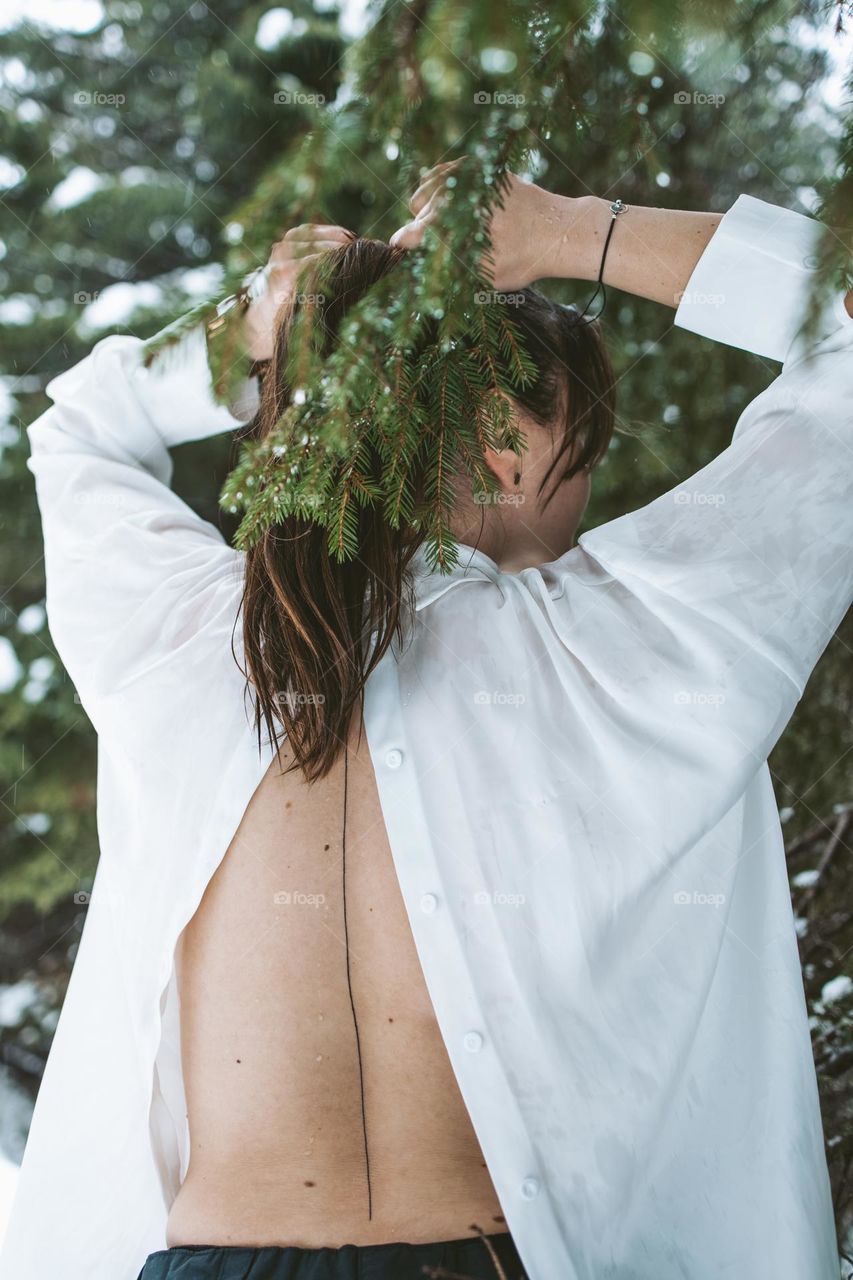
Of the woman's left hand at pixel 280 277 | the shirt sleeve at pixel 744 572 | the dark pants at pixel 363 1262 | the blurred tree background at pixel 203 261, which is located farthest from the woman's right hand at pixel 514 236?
the dark pants at pixel 363 1262

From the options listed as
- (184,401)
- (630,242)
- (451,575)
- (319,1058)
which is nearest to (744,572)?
(451,575)

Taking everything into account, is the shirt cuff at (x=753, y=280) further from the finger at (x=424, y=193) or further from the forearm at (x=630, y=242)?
the finger at (x=424, y=193)

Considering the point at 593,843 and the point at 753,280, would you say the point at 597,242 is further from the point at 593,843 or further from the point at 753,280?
the point at 593,843

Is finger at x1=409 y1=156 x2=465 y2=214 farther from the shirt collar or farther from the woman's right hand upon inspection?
the shirt collar

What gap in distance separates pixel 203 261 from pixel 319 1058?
2.02 meters

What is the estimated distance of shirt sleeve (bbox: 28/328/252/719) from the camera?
4.81ft

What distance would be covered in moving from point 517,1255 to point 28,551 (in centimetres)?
200

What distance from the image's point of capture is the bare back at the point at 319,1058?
1.23 m

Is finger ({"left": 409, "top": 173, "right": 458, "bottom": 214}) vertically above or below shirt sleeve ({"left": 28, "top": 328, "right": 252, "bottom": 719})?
above

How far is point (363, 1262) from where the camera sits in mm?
1179

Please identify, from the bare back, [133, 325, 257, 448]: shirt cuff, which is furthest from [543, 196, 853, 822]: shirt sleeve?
[133, 325, 257, 448]: shirt cuff

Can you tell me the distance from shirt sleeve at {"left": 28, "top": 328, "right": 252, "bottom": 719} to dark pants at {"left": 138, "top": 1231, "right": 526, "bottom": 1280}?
2.32 ft

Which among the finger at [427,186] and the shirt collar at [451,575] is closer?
the finger at [427,186]

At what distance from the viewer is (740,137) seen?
2145mm
